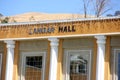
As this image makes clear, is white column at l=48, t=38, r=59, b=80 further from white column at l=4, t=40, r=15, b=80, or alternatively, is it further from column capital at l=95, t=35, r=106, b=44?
white column at l=4, t=40, r=15, b=80

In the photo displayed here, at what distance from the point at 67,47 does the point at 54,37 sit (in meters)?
1.17

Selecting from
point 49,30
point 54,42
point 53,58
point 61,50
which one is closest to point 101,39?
point 61,50

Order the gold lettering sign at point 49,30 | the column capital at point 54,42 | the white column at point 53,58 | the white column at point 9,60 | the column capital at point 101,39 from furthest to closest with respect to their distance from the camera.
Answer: the white column at point 9,60 → the column capital at point 54,42 → the white column at point 53,58 → the gold lettering sign at point 49,30 → the column capital at point 101,39

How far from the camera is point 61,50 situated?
2744 centimetres

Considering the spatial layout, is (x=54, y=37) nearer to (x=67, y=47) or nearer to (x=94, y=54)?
(x=67, y=47)

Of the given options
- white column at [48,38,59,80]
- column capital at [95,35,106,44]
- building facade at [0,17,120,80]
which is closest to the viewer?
column capital at [95,35,106,44]

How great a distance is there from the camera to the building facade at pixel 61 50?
25375mm

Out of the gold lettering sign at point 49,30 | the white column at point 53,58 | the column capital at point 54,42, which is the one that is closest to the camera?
the gold lettering sign at point 49,30

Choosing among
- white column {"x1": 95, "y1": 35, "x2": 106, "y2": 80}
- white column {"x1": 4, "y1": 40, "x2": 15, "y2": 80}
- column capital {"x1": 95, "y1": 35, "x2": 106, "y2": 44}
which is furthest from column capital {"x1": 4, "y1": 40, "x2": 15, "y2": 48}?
column capital {"x1": 95, "y1": 35, "x2": 106, "y2": 44}

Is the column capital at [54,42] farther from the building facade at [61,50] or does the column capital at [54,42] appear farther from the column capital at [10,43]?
the column capital at [10,43]

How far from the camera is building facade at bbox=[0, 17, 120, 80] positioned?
83.3ft

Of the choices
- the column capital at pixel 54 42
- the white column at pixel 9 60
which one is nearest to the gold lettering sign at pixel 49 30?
the column capital at pixel 54 42

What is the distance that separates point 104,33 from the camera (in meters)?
25.1

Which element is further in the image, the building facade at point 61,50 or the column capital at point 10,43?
the column capital at point 10,43
